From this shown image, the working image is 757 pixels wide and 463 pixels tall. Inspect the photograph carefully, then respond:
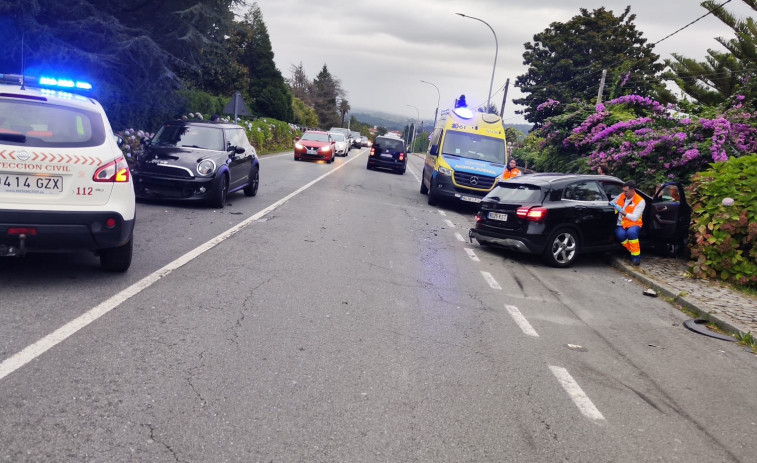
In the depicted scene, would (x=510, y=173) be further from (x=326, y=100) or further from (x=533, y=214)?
(x=326, y=100)

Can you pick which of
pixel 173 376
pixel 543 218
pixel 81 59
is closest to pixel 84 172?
pixel 173 376

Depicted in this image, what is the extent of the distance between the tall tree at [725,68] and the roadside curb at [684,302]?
53.8 ft

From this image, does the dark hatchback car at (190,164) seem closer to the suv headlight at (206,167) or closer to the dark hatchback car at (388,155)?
the suv headlight at (206,167)

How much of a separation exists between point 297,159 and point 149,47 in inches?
508

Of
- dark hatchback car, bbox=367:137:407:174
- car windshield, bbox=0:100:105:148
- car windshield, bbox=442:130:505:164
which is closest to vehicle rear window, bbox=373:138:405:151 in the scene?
dark hatchback car, bbox=367:137:407:174

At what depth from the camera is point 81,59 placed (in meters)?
18.0

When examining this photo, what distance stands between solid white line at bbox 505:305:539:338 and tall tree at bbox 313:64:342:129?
105 meters

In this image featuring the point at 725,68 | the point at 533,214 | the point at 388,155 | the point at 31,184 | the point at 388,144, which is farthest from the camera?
the point at 388,144

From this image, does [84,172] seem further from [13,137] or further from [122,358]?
[122,358]

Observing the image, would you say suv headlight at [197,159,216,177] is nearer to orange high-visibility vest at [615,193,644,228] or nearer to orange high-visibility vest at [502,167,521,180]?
orange high-visibility vest at [615,193,644,228]

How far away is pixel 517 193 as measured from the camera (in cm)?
1016

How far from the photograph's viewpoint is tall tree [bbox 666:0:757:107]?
78.5 feet

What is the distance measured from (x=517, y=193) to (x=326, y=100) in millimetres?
103864

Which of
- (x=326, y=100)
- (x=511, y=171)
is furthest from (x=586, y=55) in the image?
(x=326, y=100)
